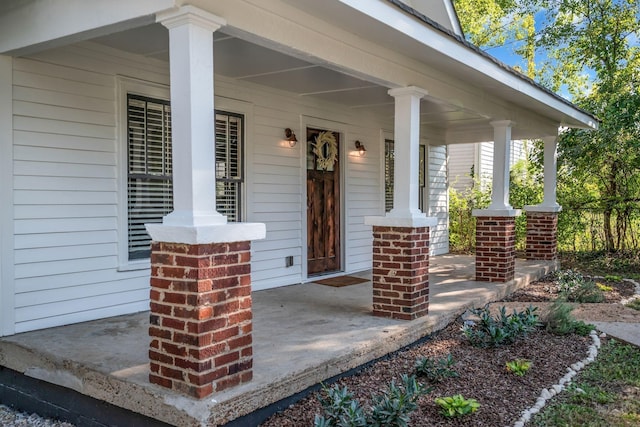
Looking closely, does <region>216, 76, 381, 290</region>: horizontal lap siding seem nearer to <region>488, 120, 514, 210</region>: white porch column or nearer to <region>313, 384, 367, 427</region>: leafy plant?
<region>488, 120, 514, 210</region>: white porch column

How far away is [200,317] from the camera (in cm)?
287

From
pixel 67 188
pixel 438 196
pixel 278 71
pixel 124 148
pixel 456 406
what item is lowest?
pixel 456 406

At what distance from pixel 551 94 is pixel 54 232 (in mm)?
6513

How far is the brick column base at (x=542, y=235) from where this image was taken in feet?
30.5

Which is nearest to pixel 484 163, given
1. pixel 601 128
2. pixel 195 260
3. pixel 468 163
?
pixel 468 163

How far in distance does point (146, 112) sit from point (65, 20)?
1.66 metres

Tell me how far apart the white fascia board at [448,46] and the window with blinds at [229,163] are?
2.40m

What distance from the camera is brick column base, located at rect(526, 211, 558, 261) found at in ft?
30.5

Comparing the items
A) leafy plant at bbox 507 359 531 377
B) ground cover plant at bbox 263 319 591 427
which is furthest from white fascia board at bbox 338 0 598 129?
leafy plant at bbox 507 359 531 377

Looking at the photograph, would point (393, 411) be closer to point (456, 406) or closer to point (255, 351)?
point (456, 406)

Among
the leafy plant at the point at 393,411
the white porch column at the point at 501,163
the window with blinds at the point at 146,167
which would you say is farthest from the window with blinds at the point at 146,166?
the white porch column at the point at 501,163

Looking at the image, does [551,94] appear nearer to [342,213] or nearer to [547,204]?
[547,204]

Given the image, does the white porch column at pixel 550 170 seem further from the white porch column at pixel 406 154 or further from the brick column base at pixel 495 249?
the white porch column at pixel 406 154

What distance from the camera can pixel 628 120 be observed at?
9016mm
